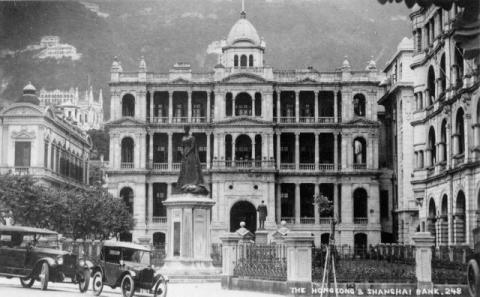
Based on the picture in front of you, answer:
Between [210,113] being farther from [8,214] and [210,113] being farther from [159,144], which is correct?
[8,214]

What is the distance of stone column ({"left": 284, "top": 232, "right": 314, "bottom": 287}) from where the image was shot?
21.0 m

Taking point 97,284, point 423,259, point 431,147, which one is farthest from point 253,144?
point 97,284

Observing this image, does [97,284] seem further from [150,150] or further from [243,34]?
[243,34]

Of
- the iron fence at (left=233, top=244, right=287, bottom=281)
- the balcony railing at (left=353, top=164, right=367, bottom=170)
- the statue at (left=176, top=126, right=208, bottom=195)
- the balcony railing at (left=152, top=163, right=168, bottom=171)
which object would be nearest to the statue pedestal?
the statue at (left=176, top=126, right=208, bottom=195)

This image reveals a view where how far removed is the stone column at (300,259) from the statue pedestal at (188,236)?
5.42 m

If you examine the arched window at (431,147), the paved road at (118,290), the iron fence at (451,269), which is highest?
the arched window at (431,147)

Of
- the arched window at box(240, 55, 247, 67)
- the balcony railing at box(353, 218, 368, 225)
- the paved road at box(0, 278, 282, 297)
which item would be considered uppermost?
the arched window at box(240, 55, 247, 67)

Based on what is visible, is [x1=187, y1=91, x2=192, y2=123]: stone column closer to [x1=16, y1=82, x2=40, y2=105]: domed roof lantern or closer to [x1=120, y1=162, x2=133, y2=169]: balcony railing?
[x1=120, y1=162, x2=133, y2=169]: balcony railing

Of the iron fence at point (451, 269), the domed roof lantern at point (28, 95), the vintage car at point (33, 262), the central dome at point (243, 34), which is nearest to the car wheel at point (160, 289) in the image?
the vintage car at point (33, 262)

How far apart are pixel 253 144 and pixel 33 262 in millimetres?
42470

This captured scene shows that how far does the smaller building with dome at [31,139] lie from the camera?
2087 inches

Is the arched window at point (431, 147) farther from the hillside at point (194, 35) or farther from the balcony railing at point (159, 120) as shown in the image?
the balcony railing at point (159, 120)

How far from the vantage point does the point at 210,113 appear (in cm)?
6706

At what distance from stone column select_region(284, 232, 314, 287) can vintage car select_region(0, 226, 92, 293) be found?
6.05 metres
